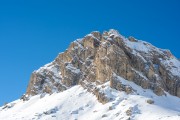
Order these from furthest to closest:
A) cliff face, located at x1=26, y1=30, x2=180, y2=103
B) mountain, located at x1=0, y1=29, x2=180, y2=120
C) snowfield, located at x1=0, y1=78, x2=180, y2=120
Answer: cliff face, located at x1=26, y1=30, x2=180, y2=103 < mountain, located at x1=0, y1=29, x2=180, y2=120 < snowfield, located at x1=0, y1=78, x2=180, y2=120

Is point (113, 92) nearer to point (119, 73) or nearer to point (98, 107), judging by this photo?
point (98, 107)

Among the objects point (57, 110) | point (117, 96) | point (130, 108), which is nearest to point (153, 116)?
point (130, 108)

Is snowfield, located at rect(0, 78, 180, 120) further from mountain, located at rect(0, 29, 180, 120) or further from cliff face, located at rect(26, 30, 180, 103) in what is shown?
cliff face, located at rect(26, 30, 180, 103)

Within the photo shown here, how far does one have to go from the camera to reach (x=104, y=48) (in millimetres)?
192000

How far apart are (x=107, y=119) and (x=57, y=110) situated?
2598 cm

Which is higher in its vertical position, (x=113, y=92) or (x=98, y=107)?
(x=113, y=92)

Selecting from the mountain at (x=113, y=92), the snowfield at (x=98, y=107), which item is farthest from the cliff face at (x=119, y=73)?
the snowfield at (x=98, y=107)

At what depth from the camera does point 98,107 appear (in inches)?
6678

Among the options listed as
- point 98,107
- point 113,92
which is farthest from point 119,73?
point 98,107

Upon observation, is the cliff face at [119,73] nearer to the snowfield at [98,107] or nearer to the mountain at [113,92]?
the mountain at [113,92]

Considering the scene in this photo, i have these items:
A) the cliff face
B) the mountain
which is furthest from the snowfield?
the cliff face

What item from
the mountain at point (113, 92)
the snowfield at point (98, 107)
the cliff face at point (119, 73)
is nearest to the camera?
the snowfield at point (98, 107)

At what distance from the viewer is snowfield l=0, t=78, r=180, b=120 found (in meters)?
156

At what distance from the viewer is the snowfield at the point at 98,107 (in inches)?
6137
